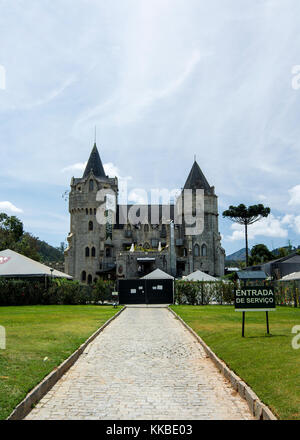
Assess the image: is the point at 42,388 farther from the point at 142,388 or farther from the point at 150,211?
the point at 150,211

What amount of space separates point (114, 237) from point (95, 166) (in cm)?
1191

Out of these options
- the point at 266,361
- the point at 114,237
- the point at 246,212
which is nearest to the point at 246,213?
the point at 246,212

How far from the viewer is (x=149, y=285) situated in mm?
36219

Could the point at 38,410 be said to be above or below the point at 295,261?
below

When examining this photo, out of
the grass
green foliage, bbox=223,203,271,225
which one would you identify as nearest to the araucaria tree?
green foliage, bbox=223,203,271,225

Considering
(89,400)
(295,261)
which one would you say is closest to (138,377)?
(89,400)

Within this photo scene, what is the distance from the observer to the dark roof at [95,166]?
6675 centimetres

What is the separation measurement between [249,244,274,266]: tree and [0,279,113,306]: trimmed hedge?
54.2 meters

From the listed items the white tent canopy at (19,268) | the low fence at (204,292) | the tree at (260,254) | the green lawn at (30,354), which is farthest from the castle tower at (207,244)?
the green lawn at (30,354)

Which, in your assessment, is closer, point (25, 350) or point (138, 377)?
point (138, 377)

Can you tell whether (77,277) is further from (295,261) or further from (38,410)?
(38,410)

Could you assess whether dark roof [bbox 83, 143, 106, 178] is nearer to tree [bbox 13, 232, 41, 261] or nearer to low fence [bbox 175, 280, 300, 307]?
tree [bbox 13, 232, 41, 261]

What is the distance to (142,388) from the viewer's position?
24.1 ft
